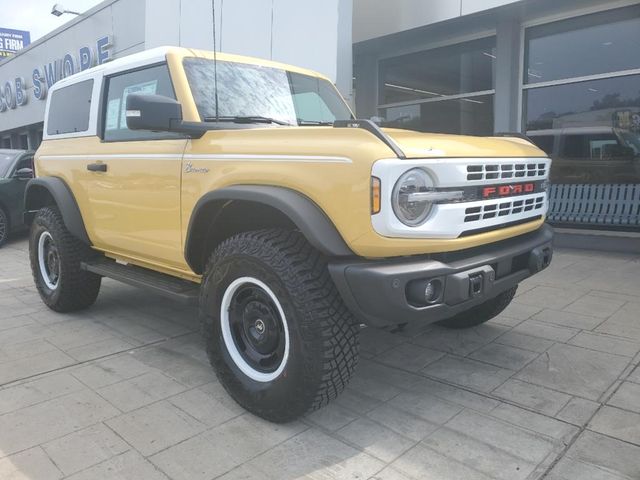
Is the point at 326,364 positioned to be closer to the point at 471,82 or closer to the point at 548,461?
the point at 548,461

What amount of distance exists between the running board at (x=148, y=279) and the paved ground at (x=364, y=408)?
1.69 feet

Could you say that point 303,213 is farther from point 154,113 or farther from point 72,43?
point 72,43

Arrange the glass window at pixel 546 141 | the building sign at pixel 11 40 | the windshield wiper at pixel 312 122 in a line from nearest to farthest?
the windshield wiper at pixel 312 122 → the glass window at pixel 546 141 → the building sign at pixel 11 40

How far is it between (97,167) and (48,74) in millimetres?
15888

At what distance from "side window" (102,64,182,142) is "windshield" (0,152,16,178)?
649 centimetres

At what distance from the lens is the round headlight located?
2.43 meters

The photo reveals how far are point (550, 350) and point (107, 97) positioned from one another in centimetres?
380

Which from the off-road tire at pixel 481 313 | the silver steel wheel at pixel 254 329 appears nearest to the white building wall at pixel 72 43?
the off-road tire at pixel 481 313

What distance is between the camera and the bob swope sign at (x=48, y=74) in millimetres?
14492

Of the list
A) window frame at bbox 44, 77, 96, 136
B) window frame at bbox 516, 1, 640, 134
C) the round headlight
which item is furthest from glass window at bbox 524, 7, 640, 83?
window frame at bbox 44, 77, 96, 136

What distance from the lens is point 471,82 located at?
9.70 metres

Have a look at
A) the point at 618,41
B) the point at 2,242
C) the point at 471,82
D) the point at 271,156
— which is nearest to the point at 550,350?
the point at 271,156

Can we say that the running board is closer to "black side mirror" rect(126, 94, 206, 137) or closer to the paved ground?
the paved ground

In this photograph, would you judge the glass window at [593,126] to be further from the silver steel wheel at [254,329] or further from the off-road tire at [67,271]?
the off-road tire at [67,271]
